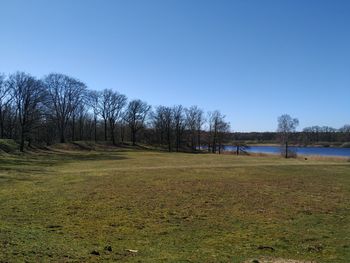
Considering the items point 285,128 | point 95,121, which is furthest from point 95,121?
point 285,128

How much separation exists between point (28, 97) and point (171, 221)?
7170 cm

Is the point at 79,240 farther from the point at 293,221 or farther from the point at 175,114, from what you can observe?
the point at 175,114

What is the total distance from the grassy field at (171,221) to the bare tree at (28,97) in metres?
55.3

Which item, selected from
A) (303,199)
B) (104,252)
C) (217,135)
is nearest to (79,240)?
(104,252)

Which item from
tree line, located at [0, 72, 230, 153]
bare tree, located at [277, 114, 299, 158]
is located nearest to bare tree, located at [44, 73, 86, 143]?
tree line, located at [0, 72, 230, 153]

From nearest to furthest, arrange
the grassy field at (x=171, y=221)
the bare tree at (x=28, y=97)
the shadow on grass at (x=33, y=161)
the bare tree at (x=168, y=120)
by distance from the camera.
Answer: the grassy field at (x=171, y=221)
the shadow on grass at (x=33, y=161)
the bare tree at (x=28, y=97)
the bare tree at (x=168, y=120)

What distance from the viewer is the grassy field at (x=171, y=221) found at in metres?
10.7

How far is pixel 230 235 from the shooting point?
13672 mm

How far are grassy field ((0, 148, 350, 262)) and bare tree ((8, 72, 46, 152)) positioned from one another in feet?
181

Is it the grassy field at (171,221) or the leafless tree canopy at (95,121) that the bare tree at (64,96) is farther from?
the grassy field at (171,221)

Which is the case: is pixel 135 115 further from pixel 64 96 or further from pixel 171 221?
pixel 171 221

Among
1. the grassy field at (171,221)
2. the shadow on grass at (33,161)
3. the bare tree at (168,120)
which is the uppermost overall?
the bare tree at (168,120)

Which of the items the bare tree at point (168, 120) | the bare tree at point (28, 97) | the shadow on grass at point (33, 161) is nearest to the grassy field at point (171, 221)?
the shadow on grass at point (33, 161)

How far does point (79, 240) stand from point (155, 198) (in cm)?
934
